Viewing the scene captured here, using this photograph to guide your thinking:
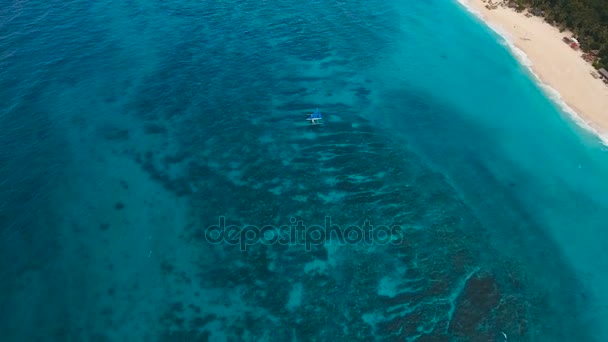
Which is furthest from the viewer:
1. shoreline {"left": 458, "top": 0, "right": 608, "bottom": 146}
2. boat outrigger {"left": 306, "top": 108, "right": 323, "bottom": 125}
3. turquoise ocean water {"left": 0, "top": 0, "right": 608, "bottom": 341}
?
shoreline {"left": 458, "top": 0, "right": 608, "bottom": 146}

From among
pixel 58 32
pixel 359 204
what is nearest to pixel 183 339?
pixel 359 204

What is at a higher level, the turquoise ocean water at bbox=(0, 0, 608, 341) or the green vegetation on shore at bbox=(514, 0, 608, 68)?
the green vegetation on shore at bbox=(514, 0, 608, 68)

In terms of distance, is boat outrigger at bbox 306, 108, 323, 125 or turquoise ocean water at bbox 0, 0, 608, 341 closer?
turquoise ocean water at bbox 0, 0, 608, 341

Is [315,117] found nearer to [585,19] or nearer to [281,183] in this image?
[281,183]

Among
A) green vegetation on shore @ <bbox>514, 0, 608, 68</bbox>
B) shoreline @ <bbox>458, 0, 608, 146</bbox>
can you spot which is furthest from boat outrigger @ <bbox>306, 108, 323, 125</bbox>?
green vegetation on shore @ <bbox>514, 0, 608, 68</bbox>

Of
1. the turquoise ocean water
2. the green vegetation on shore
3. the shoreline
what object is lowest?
the turquoise ocean water

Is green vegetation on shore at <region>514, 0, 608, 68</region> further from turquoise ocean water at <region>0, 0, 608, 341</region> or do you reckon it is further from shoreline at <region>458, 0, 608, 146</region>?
turquoise ocean water at <region>0, 0, 608, 341</region>

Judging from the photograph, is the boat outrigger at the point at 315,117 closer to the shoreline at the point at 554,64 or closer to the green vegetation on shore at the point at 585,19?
the shoreline at the point at 554,64

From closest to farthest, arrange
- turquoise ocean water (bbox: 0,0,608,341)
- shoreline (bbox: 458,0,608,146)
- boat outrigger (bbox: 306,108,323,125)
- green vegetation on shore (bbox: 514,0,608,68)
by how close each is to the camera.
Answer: turquoise ocean water (bbox: 0,0,608,341)
boat outrigger (bbox: 306,108,323,125)
shoreline (bbox: 458,0,608,146)
green vegetation on shore (bbox: 514,0,608,68)
